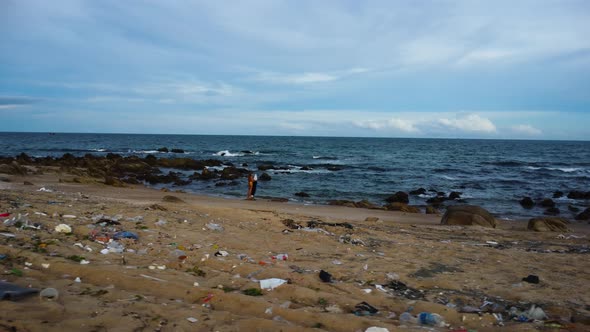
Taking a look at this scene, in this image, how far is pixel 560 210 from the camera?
17.6 meters

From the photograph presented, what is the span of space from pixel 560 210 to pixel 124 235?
18.5 metres

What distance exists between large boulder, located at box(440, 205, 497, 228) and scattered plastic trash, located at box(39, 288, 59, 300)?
11.4 metres

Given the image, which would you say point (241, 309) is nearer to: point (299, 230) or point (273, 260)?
point (273, 260)

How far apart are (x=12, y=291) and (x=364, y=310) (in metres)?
3.30

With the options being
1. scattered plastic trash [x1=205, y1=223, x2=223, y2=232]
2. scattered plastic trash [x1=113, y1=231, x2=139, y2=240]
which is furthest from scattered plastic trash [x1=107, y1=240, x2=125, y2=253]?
scattered plastic trash [x1=205, y1=223, x2=223, y2=232]

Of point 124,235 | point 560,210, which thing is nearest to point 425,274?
point 124,235

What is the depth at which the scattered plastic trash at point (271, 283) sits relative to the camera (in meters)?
4.54

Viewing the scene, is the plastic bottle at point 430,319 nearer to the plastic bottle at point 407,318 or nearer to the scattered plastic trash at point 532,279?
the plastic bottle at point 407,318

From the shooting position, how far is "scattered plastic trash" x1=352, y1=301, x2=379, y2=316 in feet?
13.0

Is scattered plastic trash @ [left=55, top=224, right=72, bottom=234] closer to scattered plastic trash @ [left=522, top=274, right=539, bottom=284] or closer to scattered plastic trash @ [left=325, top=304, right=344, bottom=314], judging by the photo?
scattered plastic trash @ [left=325, top=304, right=344, bottom=314]

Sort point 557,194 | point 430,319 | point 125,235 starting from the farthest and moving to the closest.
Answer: point 557,194, point 125,235, point 430,319

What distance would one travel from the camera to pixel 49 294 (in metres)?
3.57

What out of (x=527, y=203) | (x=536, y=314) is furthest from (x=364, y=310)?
(x=527, y=203)

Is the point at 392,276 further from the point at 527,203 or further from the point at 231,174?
the point at 231,174
